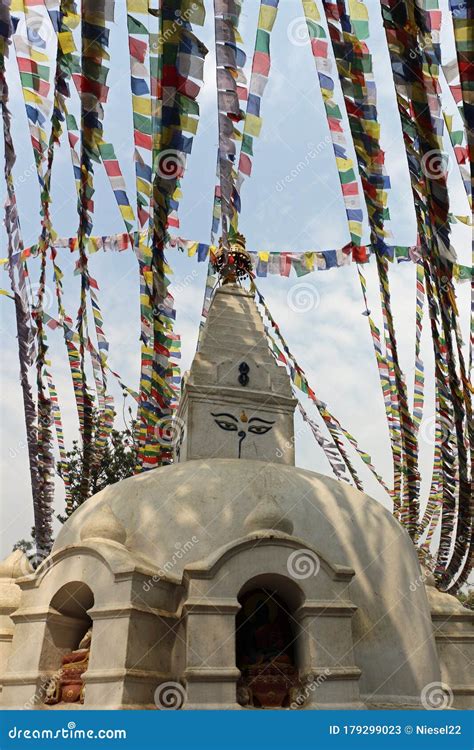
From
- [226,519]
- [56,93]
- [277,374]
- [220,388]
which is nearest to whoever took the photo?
[56,93]

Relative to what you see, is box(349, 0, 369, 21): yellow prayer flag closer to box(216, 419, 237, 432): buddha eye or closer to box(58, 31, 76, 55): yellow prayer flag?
box(58, 31, 76, 55): yellow prayer flag

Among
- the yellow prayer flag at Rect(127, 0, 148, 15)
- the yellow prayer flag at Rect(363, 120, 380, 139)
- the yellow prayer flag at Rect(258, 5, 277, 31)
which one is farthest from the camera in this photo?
the yellow prayer flag at Rect(363, 120, 380, 139)

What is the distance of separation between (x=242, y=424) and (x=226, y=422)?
0.39m

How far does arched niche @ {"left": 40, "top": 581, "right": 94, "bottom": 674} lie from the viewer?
355 inches

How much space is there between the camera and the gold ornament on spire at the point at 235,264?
1659cm

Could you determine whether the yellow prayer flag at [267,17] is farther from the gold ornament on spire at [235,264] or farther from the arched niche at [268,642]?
the gold ornament on spire at [235,264]

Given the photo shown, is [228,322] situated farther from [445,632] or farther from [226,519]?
[445,632]

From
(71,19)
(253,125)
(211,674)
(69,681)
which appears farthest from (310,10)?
(69,681)

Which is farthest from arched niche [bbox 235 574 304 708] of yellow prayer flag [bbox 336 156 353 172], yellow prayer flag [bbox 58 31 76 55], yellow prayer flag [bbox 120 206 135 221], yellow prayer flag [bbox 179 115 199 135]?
yellow prayer flag [bbox 58 31 76 55]

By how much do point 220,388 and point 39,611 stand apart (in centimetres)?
664

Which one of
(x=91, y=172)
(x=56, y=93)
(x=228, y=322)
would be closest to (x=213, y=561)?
(x=91, y=172)

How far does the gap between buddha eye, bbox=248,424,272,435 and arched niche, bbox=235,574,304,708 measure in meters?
5.12

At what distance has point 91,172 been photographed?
7.81 metres

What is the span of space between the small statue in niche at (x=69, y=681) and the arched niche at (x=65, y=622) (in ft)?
0.55
